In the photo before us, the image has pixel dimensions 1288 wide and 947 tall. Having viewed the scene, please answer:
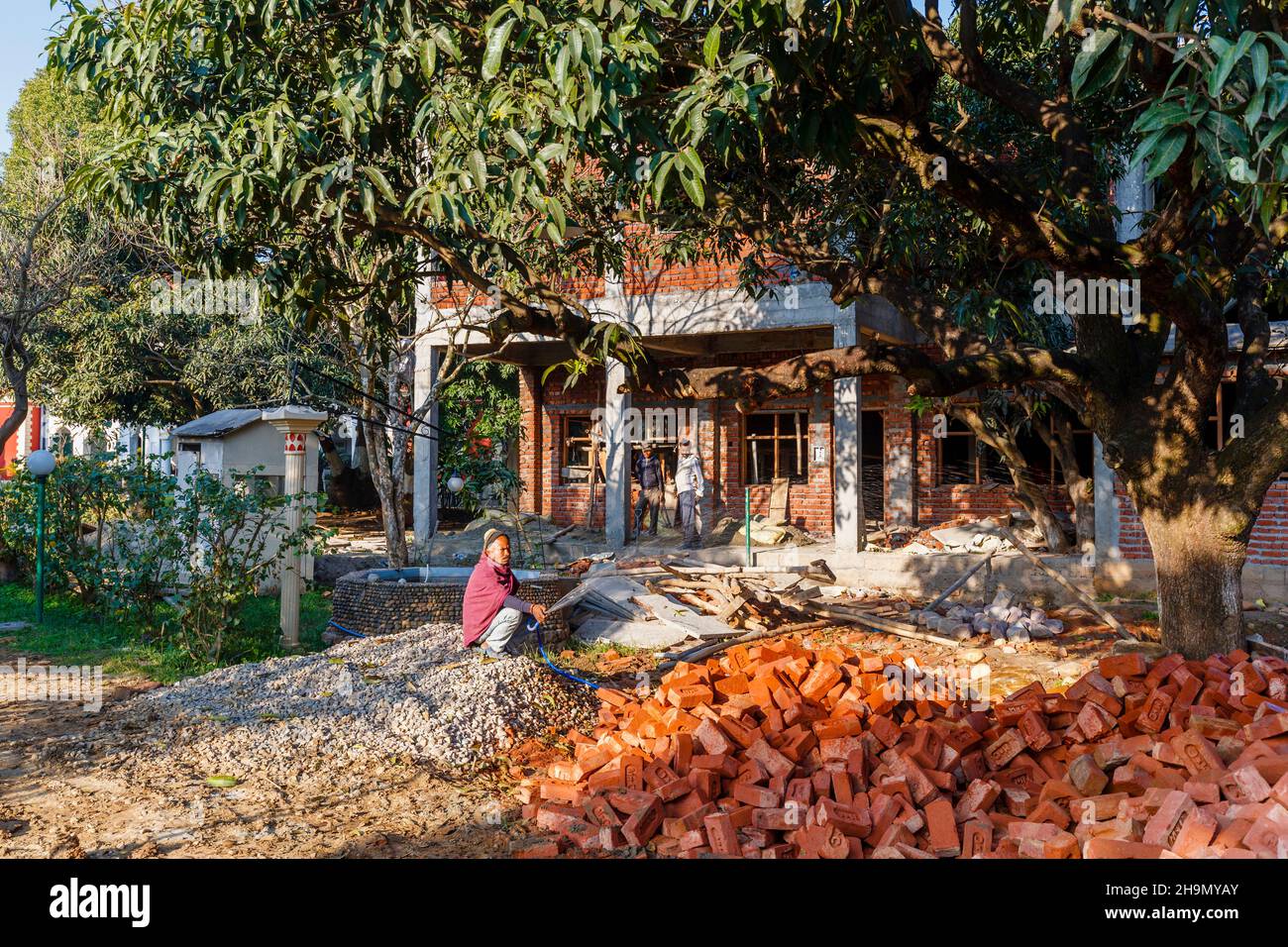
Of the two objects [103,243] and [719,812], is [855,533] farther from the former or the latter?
[103,243]

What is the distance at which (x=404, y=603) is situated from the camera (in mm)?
9438

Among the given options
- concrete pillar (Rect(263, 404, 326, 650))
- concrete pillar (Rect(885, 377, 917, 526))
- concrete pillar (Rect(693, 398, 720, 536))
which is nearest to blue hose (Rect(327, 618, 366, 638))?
concrete pillar (Rect(263, 404, 326, 650))

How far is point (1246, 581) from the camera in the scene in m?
11.3

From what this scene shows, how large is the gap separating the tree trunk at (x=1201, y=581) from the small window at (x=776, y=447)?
34.0 feet

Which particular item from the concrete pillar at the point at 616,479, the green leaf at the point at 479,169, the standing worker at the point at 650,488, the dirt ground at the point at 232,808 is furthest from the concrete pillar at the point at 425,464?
the green leaf at the point at 479,169

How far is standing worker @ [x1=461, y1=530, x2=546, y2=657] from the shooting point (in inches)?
295

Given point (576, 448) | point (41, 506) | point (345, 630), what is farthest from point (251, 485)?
point (576, 448)

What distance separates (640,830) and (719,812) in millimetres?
411

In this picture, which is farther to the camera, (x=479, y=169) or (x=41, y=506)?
(x=41, y=506)

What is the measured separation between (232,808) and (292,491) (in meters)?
4.36

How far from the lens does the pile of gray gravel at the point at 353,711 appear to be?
236 inches

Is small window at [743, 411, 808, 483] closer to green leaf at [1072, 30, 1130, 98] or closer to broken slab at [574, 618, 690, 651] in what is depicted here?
broken slab at [574, 618, 690, 651]

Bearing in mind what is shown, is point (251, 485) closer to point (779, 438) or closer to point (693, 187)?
point (693, 187)

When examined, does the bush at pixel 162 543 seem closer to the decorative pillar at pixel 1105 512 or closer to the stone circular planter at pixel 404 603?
the stone circular planter at pixel 404 603
